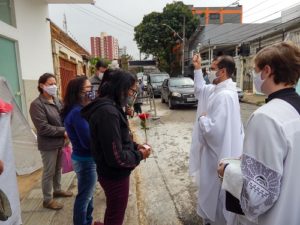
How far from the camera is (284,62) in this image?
1455 mm

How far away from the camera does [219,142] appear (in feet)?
9.27

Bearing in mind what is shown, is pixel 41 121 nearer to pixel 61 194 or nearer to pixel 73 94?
pixel 73 94

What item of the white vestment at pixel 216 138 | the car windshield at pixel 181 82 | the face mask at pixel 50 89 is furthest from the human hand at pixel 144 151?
the car windshield at pixel 181 82

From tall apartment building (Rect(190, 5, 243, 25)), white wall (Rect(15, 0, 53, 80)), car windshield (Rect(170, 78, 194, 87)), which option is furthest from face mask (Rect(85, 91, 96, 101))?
tall apartment building (Rect(190, 5, 243, 25))

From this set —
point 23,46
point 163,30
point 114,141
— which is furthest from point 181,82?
point 163,30

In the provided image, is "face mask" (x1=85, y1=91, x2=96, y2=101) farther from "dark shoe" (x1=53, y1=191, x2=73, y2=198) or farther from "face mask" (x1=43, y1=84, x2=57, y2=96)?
"dark shoe" (x1=53, y1=191, x2=73, y2=198)

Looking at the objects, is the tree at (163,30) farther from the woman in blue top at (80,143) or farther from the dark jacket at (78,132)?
the dark jacket at (78,132)

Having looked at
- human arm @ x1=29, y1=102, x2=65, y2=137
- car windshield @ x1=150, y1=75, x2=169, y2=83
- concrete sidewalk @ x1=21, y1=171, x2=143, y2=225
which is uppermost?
car windshield @ x1=150, y1=75, x2=169, y2=83

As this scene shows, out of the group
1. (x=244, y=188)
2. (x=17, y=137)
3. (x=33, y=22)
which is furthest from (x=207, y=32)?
(x=244, y=188)

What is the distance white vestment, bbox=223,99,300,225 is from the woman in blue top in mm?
1590

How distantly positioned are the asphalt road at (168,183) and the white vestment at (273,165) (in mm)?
2046

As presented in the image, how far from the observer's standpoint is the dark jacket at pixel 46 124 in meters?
3.17

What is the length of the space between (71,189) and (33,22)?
16.1ft

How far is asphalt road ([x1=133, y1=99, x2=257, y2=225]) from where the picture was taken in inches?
136
